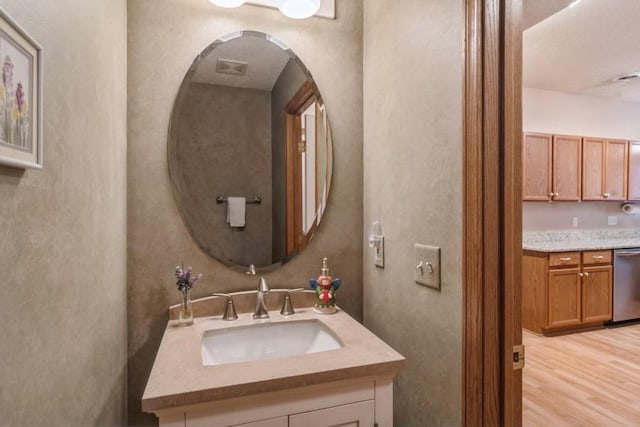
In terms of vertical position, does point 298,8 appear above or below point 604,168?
above

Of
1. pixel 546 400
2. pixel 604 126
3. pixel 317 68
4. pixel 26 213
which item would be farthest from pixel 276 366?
pixel 604 126

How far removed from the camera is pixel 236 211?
1.56 m

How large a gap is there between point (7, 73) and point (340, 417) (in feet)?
3.59

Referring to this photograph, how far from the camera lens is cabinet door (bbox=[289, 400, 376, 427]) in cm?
100

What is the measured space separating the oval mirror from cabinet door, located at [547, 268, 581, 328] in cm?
303

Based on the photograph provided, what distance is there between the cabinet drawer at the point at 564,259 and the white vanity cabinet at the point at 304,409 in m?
3.16

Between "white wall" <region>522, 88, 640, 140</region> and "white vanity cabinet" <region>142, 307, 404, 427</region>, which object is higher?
"white wall" <region>522, 88, 640, 140</region>

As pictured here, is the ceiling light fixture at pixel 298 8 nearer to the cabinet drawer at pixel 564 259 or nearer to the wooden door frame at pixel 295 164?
the wooden door frame at pixel 295 164

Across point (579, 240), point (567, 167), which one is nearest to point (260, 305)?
point (567, 167)

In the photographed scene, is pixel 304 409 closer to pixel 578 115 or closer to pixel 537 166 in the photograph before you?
pixel 537 166

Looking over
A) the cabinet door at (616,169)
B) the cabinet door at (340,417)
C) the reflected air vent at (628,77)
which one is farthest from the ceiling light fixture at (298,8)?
the cabinet door at (616,169)

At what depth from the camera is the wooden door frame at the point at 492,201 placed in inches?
39.8

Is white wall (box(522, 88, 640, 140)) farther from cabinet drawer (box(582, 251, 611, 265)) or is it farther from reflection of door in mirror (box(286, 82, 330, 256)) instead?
reflection of door in mirror (box(286, 82, 330, 256))

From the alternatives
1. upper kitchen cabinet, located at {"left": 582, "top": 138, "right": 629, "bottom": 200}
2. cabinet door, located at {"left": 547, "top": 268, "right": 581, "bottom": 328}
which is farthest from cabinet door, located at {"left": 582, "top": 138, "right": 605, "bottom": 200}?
cabinet door, located at {"left": 547, "top": 268, "right": 581, "bottom": 328}
